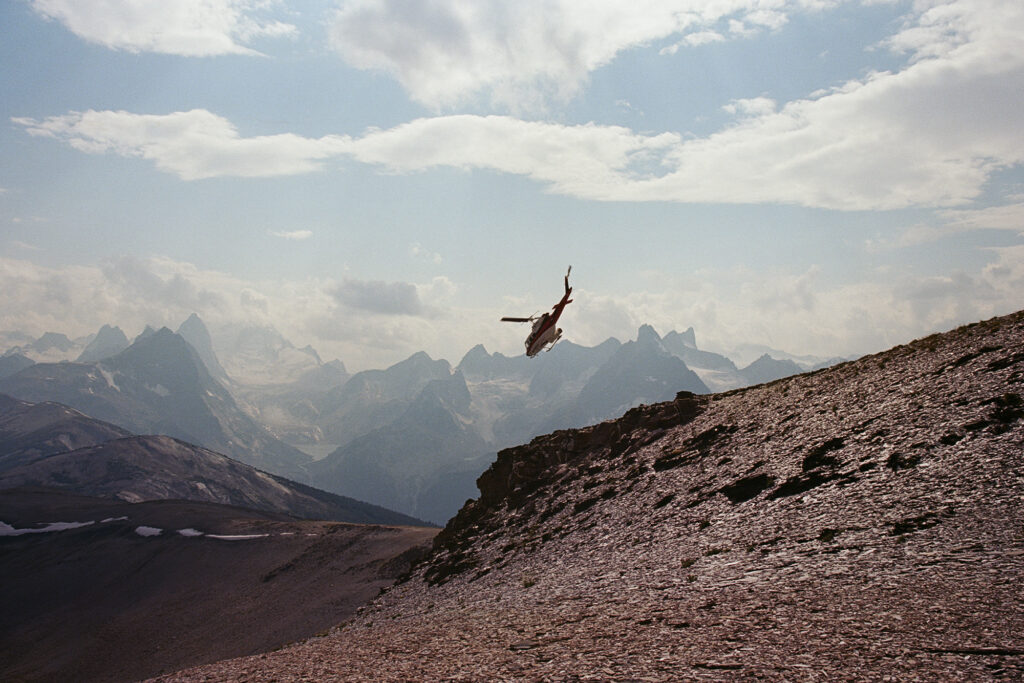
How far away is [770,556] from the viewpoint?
23344 mm

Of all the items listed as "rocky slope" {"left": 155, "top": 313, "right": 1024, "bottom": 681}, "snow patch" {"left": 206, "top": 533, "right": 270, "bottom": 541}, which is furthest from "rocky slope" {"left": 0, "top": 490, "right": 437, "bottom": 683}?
"rocky slope" {"left": 155, "top": 313, "right": 1024, "bottom": 681}

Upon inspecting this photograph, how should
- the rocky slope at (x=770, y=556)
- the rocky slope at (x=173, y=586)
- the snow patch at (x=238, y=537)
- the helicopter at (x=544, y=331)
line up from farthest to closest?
1. the snow patch at (x=238, y=537)
2. the rocky slope at (x=173, y=586)
3. the helicopter at (x=544, y=331)
4. the rocky slope at (x=770, y=556)

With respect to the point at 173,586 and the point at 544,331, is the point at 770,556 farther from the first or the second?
the point at 173,586

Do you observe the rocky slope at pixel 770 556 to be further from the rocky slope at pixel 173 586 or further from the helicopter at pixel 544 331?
the rocky slope at pixel 173 586

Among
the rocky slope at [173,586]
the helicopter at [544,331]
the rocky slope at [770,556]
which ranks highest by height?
the helicopter at [544,331]

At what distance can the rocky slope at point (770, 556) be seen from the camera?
15849 millimetres

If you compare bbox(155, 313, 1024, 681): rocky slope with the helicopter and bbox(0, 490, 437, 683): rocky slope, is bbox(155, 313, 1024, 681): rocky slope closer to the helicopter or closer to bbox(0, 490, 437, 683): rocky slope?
the helicopter

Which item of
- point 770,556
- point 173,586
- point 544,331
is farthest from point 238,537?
point 770,556

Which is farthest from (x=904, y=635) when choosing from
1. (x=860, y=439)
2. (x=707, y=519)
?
(x=860, y=439)

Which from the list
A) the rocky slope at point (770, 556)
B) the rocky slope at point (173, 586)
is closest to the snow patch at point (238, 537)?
the rocky slope at point (173, 586)

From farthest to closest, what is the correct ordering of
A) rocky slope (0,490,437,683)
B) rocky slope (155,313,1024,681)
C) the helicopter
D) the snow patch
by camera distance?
the snow patch
rocky slope (0,490,437,683)
the helicopter
rocky slope (155,313,1024,681)

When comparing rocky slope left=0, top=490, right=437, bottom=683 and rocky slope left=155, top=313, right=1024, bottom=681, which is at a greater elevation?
rocky slope left=155, top=313, right=1024, bottom=681

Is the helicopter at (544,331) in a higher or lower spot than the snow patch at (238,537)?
higher

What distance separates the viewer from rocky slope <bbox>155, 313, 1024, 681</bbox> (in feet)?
52.0
